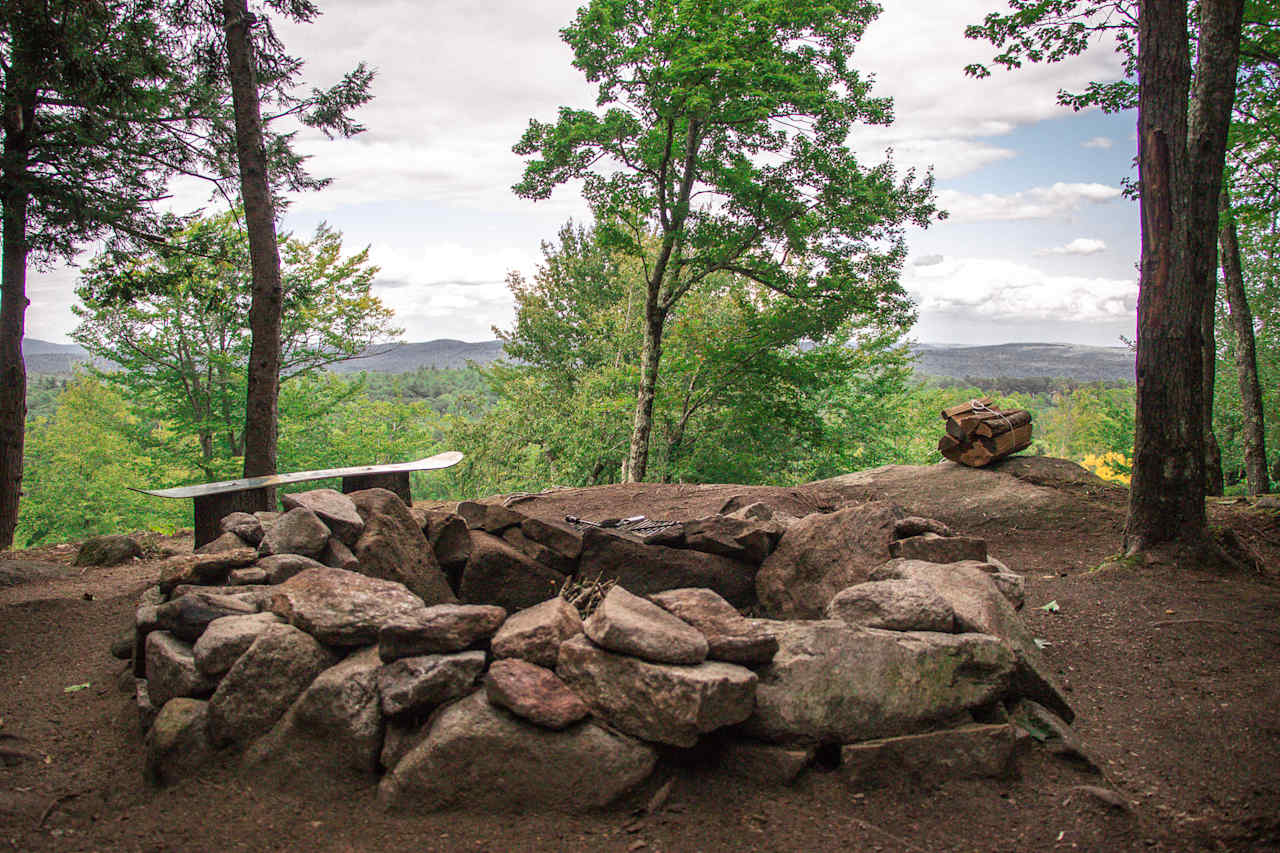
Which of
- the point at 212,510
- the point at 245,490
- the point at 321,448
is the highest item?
the point at 245,490

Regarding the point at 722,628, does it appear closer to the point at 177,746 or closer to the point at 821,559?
the point at 821,559

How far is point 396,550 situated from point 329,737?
5.31 ft

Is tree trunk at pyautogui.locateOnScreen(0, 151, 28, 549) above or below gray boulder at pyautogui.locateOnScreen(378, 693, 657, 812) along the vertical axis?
above

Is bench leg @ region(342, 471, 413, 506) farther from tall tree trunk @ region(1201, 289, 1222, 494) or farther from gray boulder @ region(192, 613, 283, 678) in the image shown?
tall tree trunk @ region(1201, 289, 1222, 494)

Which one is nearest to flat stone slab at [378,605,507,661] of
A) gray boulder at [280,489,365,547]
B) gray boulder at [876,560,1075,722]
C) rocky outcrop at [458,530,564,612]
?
rocky outcrop at [458,530,564,612]

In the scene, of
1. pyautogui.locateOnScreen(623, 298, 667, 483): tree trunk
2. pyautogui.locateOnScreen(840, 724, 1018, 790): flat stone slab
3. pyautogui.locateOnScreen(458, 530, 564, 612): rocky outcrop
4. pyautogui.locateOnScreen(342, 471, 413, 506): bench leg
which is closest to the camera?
pyautogui.locateOnScreen(840, 724, 1018, 790): flat stone slab

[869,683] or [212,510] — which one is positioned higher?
[212,510]

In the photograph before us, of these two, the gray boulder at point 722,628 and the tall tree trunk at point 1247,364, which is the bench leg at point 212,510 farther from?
the tall tree trunk at point 1247,364

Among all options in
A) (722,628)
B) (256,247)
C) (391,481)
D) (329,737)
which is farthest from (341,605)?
(256,247)

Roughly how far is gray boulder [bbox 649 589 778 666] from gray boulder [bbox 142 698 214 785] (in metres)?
2.14

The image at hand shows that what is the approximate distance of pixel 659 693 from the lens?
288 centimetres

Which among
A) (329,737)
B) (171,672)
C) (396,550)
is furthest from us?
(396,550)

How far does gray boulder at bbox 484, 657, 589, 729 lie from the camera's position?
2885 millimetres

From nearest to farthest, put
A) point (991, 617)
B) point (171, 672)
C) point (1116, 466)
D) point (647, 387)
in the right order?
point (171, 672)
point (991, 617)
point (647, 387)
point (1116, 466)
